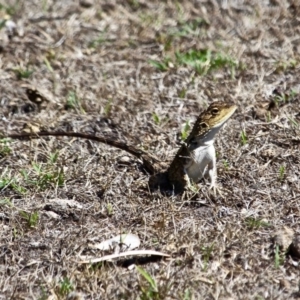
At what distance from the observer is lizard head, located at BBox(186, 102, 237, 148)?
17.2ft

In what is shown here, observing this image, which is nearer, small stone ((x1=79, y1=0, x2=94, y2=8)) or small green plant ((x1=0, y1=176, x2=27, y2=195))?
small green plant ((x1=0, y1=176, x2=27, y2=195))

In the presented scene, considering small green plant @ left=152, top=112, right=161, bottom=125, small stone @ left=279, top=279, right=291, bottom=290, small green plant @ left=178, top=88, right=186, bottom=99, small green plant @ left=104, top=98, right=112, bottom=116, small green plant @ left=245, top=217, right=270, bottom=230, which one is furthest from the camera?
small green plant @ left=178, top=88, right=186, bottom=99

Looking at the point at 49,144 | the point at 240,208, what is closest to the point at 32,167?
the point at 49,144

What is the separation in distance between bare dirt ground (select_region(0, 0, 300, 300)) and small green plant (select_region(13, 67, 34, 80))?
10mm

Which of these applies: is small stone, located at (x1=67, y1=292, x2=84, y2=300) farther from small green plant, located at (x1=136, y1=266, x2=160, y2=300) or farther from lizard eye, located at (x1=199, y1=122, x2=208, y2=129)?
lizard eye, located at (x1=199, y1=122, x2=208, y2=129)

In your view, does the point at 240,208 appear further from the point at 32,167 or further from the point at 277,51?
the point at 277,51

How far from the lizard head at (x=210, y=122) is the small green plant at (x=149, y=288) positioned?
1.27 m

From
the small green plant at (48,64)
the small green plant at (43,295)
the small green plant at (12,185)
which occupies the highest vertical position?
the small green plant at (43,295)

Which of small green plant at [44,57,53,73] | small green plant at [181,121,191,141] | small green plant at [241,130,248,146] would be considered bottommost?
small green plant at [44,57,53,73]

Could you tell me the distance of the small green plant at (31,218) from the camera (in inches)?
200

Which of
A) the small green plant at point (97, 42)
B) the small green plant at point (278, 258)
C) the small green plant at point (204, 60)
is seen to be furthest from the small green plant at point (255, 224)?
the small green plant at point (97, 42)

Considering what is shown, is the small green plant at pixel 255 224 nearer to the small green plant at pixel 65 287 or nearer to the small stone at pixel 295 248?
the small stone at pixel 295 248

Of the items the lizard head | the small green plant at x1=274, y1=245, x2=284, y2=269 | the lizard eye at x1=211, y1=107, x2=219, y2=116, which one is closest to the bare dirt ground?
the small green plant at x1=274, y1=245, x2=284, y2=269

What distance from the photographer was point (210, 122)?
5258 millimetres
